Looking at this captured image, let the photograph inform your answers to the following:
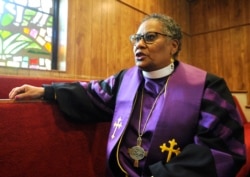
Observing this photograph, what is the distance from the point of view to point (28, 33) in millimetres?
2697

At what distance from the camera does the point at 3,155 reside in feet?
3.28

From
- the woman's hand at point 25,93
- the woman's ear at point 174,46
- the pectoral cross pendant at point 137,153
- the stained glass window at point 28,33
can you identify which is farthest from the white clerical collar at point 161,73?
the stained glass window at point 28,33

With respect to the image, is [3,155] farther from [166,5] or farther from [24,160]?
[166,5]

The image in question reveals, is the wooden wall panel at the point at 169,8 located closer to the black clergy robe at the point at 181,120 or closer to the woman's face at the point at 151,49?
the woman's face at the point at 151,49

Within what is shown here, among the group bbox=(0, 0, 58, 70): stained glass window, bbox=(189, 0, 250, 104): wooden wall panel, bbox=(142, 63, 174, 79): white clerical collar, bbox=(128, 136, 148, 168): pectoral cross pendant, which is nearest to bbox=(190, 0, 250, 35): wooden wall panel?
bbox=(189, 0, 250, 104): wooden wall panel

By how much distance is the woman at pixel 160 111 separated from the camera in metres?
1.05

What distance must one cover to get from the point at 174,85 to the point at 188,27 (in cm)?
452

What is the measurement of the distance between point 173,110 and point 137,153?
0.27 metres

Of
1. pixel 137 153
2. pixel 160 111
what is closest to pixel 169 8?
pixel 160 111

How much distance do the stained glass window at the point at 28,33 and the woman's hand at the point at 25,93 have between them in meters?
1.38

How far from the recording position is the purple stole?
1.14 metres

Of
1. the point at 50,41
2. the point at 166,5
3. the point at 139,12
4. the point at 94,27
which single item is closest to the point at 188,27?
the point at 166,5

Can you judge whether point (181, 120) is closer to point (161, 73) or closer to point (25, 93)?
point (161, 73)

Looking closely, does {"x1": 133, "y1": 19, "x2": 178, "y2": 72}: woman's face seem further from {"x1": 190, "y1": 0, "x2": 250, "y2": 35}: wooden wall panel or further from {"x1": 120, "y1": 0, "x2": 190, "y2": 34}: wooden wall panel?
{"x1": 190, "y1": 0, "x2": 250, "y2": 35}: wooden wall panel
